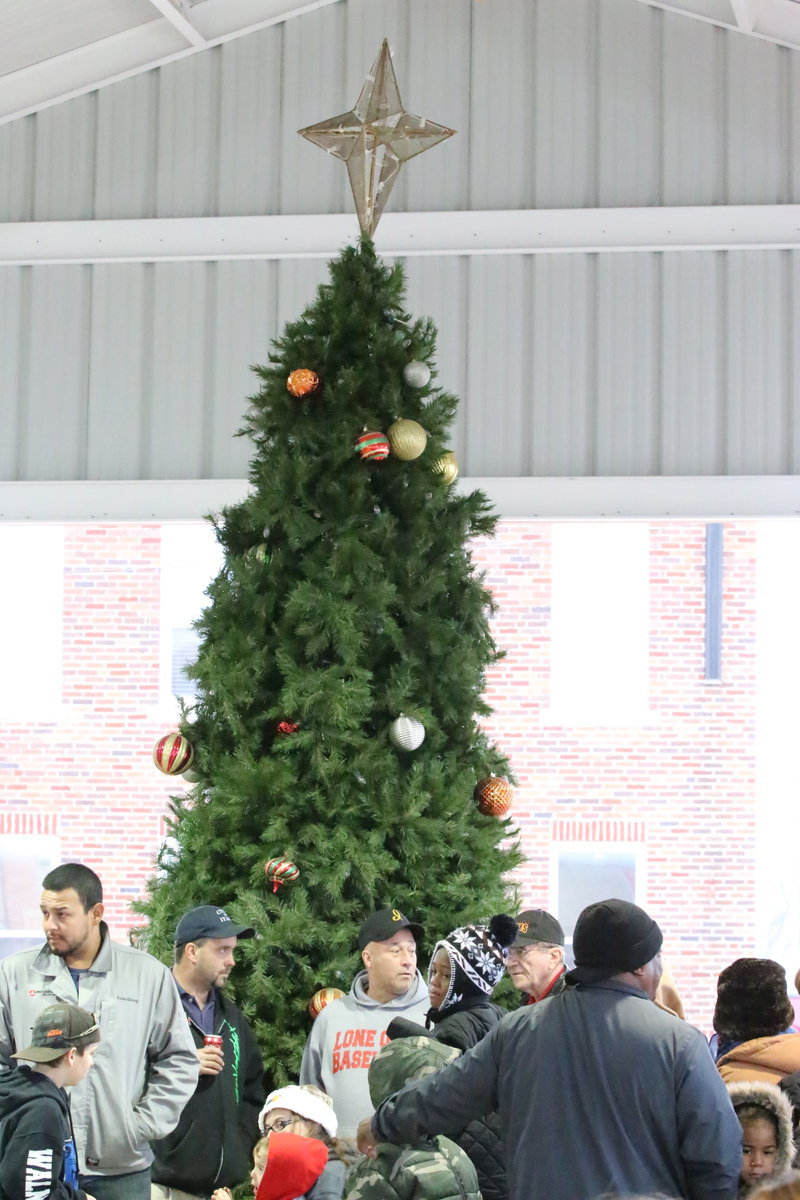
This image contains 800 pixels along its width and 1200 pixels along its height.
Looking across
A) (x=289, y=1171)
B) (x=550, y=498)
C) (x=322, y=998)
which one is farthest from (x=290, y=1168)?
(x=550, y=498)

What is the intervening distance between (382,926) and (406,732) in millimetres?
608

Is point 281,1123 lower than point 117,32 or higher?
lower

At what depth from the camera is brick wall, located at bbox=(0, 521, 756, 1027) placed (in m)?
9.82

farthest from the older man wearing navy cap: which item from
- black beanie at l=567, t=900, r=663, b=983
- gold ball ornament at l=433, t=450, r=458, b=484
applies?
gold ball ornament at l=433, t=450, r=458, b=484

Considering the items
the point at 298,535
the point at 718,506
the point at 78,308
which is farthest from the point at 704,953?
the point at 298,535

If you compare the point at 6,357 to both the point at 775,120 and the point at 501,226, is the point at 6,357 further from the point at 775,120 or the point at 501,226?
the point at 775,120

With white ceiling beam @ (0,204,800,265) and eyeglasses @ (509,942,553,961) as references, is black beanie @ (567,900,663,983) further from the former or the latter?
white ceiling beam @ (0,204,800,265)

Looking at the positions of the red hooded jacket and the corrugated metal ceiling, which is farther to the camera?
the corrugated metal ceiling

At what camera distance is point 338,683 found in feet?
12.1

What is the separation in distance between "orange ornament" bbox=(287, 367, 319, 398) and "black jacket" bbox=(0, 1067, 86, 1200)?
2.05 m

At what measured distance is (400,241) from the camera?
625cm

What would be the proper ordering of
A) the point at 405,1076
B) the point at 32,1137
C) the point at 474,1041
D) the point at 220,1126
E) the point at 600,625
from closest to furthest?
the point at 405,1076 → the point at 32,1137 → the point at 474,1041 → the point at 220,1126 → the point at 600,625

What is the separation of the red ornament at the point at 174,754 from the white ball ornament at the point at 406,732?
0.60 m

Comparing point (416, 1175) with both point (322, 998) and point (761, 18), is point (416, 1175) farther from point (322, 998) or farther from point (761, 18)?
point (761, 18)
